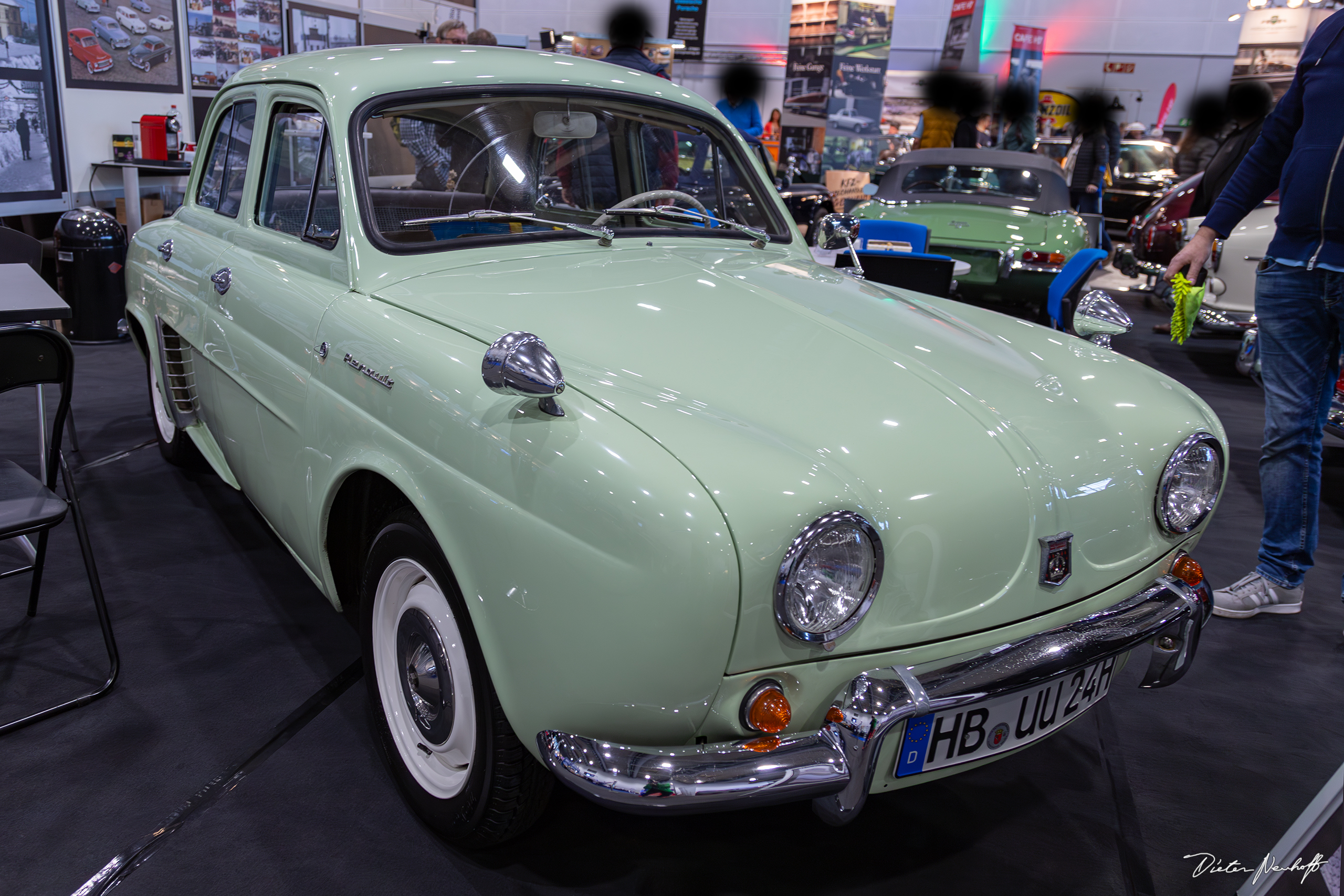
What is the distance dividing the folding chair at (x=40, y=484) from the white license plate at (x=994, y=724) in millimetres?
1979

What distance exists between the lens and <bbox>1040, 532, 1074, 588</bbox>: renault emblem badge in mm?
1662

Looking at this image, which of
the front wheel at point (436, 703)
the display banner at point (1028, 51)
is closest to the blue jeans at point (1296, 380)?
the front wheel at point (436, 703)

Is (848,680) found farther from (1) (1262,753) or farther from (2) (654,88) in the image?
(2) (654,88)

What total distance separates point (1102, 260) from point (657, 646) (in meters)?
3.87

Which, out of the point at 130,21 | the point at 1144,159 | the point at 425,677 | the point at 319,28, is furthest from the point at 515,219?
the point at 1144,159

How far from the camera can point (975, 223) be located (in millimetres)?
7309

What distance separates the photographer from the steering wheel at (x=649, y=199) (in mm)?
2652

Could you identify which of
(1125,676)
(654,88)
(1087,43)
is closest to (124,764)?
(654,88)

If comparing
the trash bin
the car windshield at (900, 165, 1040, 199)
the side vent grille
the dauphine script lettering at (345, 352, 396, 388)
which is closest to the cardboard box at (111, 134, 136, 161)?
the trash bin

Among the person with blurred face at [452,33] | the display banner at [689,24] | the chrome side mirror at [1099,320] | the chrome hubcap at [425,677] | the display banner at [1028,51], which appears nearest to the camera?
the chrome hubcap at [425,677]

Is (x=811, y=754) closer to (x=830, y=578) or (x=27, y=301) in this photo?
(x=830, y=578)

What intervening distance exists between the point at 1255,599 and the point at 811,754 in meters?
2.44

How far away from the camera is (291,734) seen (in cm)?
229

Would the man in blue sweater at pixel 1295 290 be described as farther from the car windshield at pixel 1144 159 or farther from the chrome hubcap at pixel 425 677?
the car windshield at pixel 1144 159
